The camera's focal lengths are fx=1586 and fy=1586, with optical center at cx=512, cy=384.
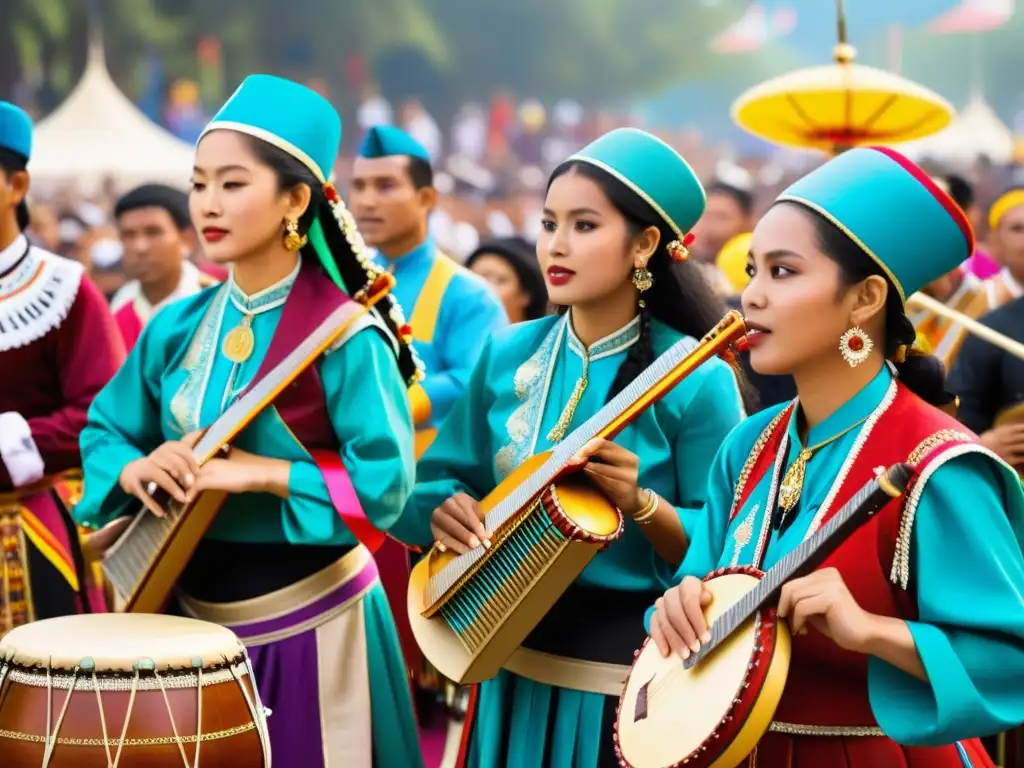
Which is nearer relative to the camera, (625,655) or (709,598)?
(709,598)

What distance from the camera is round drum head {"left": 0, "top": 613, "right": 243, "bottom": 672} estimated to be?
9.81 ft

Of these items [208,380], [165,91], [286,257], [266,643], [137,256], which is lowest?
[266,643]

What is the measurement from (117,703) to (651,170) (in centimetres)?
154

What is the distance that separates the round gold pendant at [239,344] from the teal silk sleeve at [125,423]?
210mm

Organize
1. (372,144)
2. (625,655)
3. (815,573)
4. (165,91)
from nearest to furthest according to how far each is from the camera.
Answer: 1. (815,573)
2. (625,655)
3. (372,144)
4. (165,91)

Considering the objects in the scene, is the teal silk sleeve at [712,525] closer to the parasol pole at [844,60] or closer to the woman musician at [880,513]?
the woman musician at [880,513]

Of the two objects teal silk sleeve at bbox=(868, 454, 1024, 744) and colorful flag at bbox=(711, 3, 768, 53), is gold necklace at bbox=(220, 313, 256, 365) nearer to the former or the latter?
teal silk sleeve at bbox=(868, 454, 1024, 744)

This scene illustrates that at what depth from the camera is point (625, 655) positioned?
3326 millimetres

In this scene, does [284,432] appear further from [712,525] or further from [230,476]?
[712,525]

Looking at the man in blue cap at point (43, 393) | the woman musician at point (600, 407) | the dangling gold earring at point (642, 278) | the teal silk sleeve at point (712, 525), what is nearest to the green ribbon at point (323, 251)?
the woman musician at point (600, 407)

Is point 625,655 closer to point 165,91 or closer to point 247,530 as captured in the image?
point 247,530

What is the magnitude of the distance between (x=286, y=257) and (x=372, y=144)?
2688 millimetres

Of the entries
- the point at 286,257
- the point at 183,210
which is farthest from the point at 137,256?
the point at 286,257

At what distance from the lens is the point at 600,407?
3.36 metres
